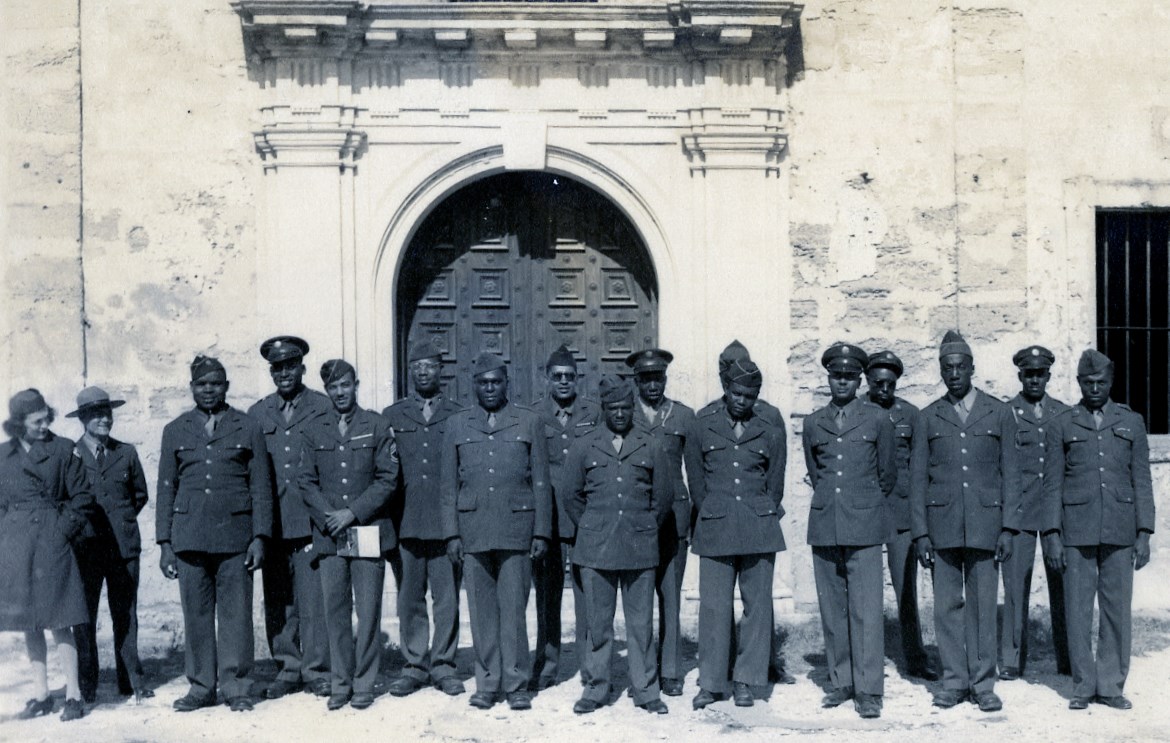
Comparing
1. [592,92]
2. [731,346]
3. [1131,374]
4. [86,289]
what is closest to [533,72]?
[592,92]

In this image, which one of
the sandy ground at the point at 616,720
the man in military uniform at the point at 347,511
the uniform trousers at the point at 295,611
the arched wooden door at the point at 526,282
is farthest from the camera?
the arched wooden door at the point at 526,282

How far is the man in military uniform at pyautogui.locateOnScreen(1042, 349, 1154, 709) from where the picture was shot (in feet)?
21.5

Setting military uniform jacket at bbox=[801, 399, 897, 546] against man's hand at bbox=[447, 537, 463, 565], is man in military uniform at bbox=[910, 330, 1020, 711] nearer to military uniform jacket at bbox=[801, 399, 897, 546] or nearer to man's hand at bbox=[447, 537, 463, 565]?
military uniform jacket at bbox=[801, 399, 897, 546]

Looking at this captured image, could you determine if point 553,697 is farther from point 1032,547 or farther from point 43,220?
point 43,220

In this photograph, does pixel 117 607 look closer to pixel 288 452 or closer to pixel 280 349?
pixel 288 452

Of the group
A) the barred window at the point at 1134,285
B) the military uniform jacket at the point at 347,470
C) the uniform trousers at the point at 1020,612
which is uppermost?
the barred window at the point at 1134,285

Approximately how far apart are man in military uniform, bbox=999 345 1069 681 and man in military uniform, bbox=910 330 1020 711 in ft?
1.99

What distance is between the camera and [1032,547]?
24.3ft

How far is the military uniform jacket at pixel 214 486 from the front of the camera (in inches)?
256

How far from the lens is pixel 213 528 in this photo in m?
6.49

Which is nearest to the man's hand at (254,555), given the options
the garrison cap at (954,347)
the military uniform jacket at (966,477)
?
the military uniform jacket at (966,477)

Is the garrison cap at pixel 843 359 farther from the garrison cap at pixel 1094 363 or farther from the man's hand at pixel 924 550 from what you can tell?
the garrison cap at pixel 1094 363

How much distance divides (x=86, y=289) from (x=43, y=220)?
0.53m

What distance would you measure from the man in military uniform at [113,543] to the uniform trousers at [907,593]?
13.7 feet
